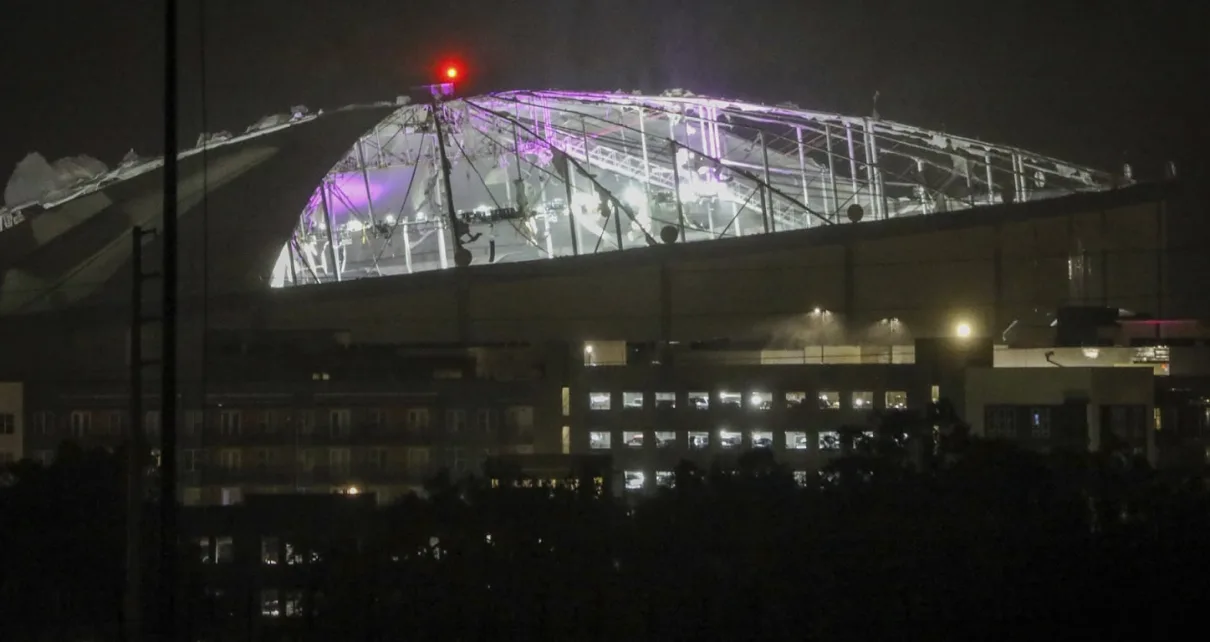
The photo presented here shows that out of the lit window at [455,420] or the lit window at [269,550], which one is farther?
the lit window at [455,420]

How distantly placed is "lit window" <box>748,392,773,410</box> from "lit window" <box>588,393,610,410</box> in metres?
1.26

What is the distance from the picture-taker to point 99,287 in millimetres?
12688

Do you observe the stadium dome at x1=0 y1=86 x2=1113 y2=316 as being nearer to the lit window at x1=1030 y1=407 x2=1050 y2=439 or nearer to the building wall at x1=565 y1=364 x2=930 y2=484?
the building wall at x1=565 y1=364 x2=930 y2=484

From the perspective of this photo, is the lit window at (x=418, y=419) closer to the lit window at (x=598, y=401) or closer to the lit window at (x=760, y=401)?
the lit window at (x=598, y=401)

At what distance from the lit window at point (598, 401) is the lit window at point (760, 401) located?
1.26 meters

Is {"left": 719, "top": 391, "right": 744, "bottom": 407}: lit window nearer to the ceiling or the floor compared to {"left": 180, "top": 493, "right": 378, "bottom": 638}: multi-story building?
nearer to the ceiling

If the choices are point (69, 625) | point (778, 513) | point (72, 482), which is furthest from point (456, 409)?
point (69, 625)

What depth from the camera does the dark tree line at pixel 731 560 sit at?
5.36 meters

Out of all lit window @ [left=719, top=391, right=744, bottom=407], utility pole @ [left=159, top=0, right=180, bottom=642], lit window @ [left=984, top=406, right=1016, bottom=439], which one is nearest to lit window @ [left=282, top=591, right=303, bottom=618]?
utility pole @ [left=159, top=0, right=180, bottom=642]

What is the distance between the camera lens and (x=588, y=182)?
1502 cm

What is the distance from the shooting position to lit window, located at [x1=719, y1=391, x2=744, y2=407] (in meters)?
11.3

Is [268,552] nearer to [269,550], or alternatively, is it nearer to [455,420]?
[269,550]

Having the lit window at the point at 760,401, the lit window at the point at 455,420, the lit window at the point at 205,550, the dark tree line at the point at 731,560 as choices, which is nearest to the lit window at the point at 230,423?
the lit window at the point at 455,420

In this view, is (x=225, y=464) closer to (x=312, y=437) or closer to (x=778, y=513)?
(x=312, y=437)
